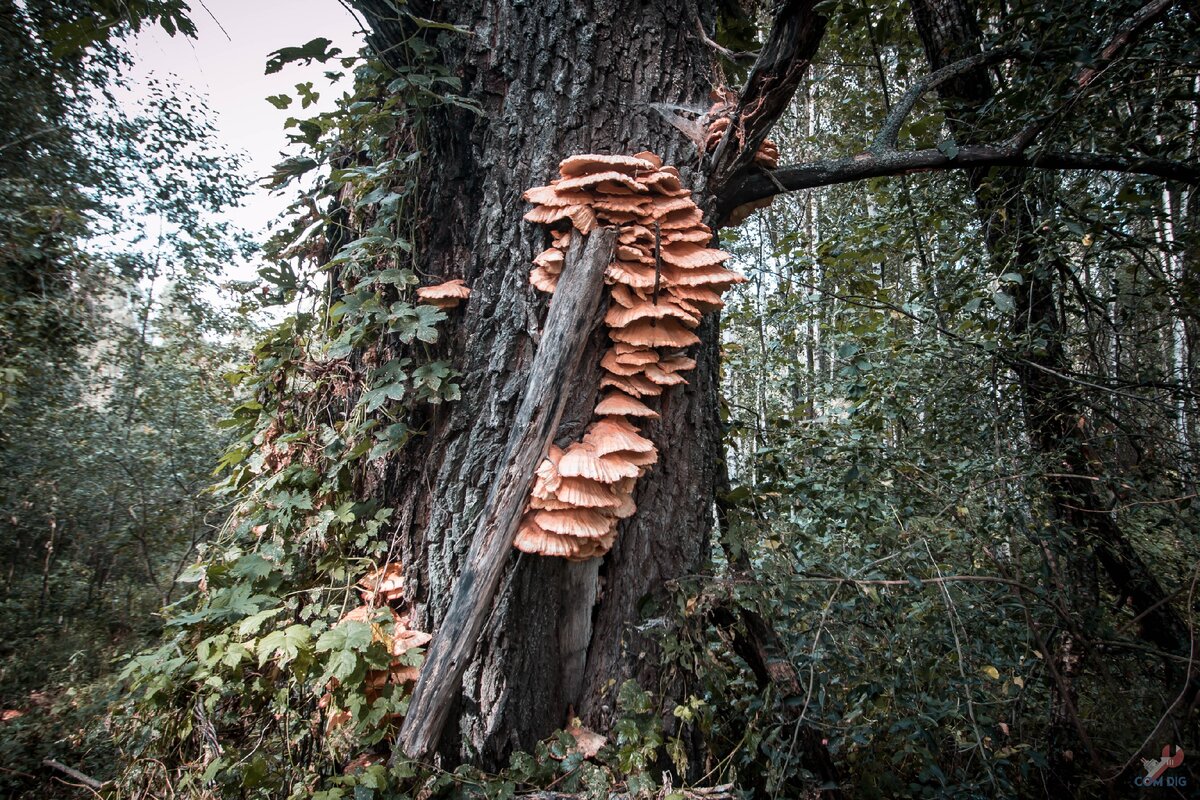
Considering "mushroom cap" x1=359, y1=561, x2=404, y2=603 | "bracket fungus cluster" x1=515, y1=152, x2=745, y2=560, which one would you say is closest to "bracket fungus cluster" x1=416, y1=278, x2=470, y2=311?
"bracket fungus cluster" x1=515, y1=152, x2=745, y2=560

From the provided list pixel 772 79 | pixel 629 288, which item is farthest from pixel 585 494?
pixel 772 79

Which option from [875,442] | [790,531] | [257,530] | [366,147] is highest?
[366,147]

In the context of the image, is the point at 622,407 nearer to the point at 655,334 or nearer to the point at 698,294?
the point at 655,334

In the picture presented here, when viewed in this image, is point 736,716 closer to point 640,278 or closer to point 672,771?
point 672,771

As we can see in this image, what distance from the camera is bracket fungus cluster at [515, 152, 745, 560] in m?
1.63

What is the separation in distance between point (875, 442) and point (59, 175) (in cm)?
1120

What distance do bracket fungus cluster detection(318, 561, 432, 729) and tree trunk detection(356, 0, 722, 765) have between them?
0.06 m

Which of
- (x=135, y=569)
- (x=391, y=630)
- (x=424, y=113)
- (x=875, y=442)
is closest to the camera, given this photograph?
(x=391, y=630)

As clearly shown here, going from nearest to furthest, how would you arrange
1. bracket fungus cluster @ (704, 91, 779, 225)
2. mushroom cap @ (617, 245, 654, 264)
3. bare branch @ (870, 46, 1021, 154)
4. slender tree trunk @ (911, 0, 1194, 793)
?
mushroom cap @ (617, 245, 654, 264), bracket fungus cluster @ (704, 91, 779, 225), bare branch @ (870, 46, 1021, 154), slender tree trunk @ (911, 0, 1194, 793)

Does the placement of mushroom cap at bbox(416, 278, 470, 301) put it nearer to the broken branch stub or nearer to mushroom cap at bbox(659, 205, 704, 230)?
the broken branch stub

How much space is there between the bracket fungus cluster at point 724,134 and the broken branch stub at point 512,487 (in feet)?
1.84

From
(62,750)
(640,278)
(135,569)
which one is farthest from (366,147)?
(135,569)

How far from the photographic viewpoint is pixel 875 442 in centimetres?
312

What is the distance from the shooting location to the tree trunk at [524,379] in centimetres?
173
